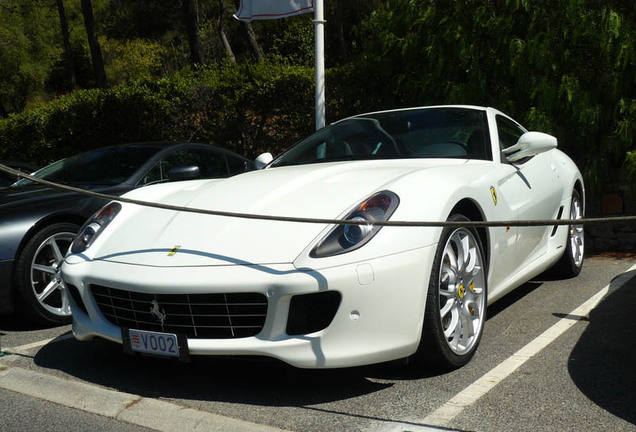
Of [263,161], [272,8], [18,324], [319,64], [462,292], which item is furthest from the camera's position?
[272,8]

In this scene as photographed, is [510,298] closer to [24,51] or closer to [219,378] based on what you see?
[219,378]

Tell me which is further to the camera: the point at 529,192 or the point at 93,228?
the point at 529,192

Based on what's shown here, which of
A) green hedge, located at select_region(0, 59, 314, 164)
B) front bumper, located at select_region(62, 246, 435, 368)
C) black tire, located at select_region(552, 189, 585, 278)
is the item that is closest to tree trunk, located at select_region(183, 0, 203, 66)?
green hedge, located at select_region(0, 59, 314, 164)

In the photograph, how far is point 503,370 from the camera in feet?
11.7

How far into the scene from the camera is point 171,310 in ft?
10.7

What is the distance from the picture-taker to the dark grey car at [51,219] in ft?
15.2

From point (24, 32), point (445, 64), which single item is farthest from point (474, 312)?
point (24, 32)

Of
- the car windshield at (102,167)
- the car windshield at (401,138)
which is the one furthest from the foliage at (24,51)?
the car windshield at (401,138)

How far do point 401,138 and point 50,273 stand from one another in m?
2.48

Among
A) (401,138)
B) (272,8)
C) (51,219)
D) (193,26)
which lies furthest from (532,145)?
(193,26)

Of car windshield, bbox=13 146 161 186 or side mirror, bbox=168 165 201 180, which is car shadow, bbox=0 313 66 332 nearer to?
car windshield, bbox=13 146 161 186

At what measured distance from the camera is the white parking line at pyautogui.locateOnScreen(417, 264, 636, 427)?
303 cm

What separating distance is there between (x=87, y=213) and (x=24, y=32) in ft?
134

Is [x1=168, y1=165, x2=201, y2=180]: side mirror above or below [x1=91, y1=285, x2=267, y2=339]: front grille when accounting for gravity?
above
